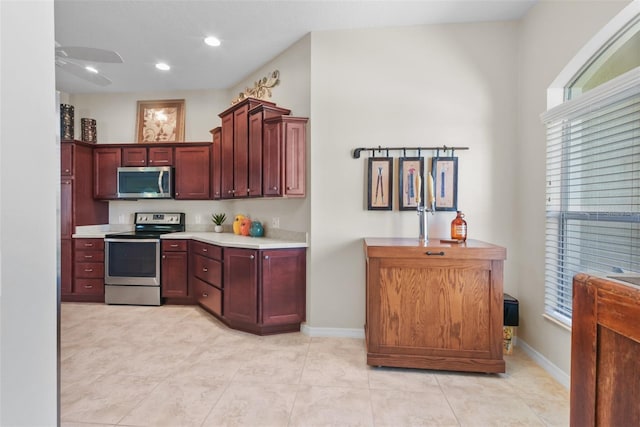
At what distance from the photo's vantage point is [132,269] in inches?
154

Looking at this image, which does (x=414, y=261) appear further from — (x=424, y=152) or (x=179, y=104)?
(x=179, y=104)

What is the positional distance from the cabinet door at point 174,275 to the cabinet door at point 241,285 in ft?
3.22

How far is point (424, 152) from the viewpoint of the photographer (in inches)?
113

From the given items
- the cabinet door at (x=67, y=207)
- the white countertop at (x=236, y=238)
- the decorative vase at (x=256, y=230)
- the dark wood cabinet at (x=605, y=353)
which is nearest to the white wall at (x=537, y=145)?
the dark wood cabinet at (x=605, y=353)

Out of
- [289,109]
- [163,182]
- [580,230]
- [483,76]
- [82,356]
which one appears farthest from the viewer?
[163,182]

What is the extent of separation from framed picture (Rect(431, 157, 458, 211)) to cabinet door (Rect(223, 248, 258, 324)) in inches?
72.4

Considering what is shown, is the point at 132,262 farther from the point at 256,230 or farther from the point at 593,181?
the point at 593,181

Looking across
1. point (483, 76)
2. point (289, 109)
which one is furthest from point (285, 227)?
point (483, 76)

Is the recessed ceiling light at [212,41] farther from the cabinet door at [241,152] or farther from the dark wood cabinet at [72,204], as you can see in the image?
the dark wood cabinet at [72,204]

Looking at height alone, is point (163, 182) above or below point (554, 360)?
above

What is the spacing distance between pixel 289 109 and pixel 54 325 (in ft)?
9.35

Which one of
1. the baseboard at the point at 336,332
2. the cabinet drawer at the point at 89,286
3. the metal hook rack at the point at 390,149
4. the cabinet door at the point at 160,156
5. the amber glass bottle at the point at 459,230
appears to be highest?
the cabinet door at the point at 160,156

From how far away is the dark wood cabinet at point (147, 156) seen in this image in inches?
168

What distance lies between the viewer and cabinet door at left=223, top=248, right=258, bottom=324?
293 cm
